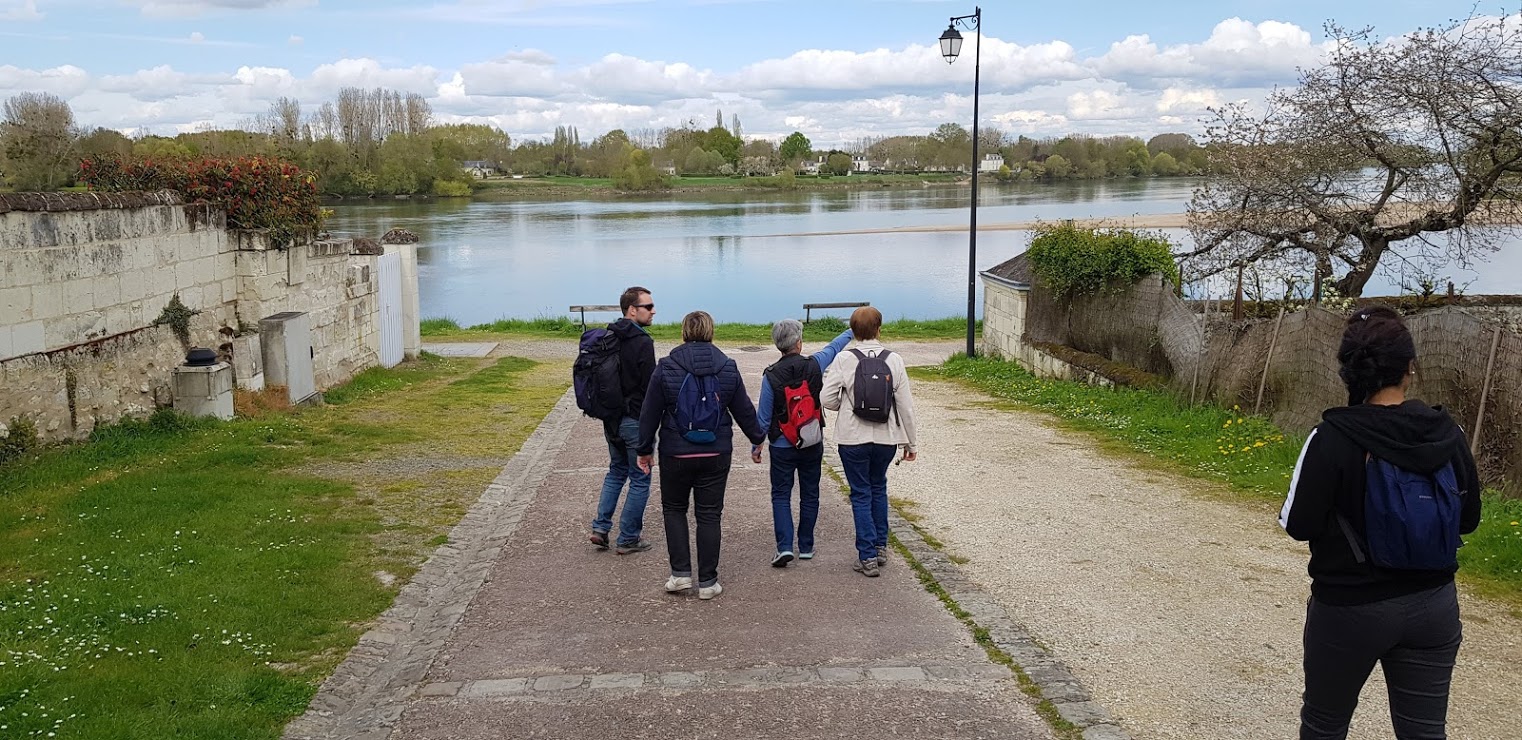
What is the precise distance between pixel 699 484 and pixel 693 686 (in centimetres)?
138

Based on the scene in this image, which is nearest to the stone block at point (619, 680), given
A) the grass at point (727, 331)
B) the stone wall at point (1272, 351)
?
the stone wall at point (1272, 351)

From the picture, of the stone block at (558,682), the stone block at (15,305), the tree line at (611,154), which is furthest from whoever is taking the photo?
Result: the tree line at (611,154)

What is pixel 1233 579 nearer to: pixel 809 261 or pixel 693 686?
pixel 693 686

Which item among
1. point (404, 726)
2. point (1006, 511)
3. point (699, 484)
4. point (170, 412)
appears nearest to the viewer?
point (404, 726)

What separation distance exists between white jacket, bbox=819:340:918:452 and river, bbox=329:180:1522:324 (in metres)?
14.1

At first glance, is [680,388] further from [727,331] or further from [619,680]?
[727,331]

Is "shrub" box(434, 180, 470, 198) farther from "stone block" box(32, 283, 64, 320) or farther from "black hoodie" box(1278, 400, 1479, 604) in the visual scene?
"black hoodie" box(1278, 400, 1479, 604)

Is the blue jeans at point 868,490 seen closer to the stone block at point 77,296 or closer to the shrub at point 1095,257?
the stone block at point 77,296

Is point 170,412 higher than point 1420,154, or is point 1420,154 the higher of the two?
point 1420,154

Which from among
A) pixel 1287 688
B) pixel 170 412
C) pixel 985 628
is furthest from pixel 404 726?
pixel 170 412

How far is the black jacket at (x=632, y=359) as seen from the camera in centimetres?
623

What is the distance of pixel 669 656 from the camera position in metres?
4.88

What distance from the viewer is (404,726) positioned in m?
4.24

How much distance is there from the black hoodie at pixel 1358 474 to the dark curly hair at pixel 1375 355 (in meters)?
0.06
